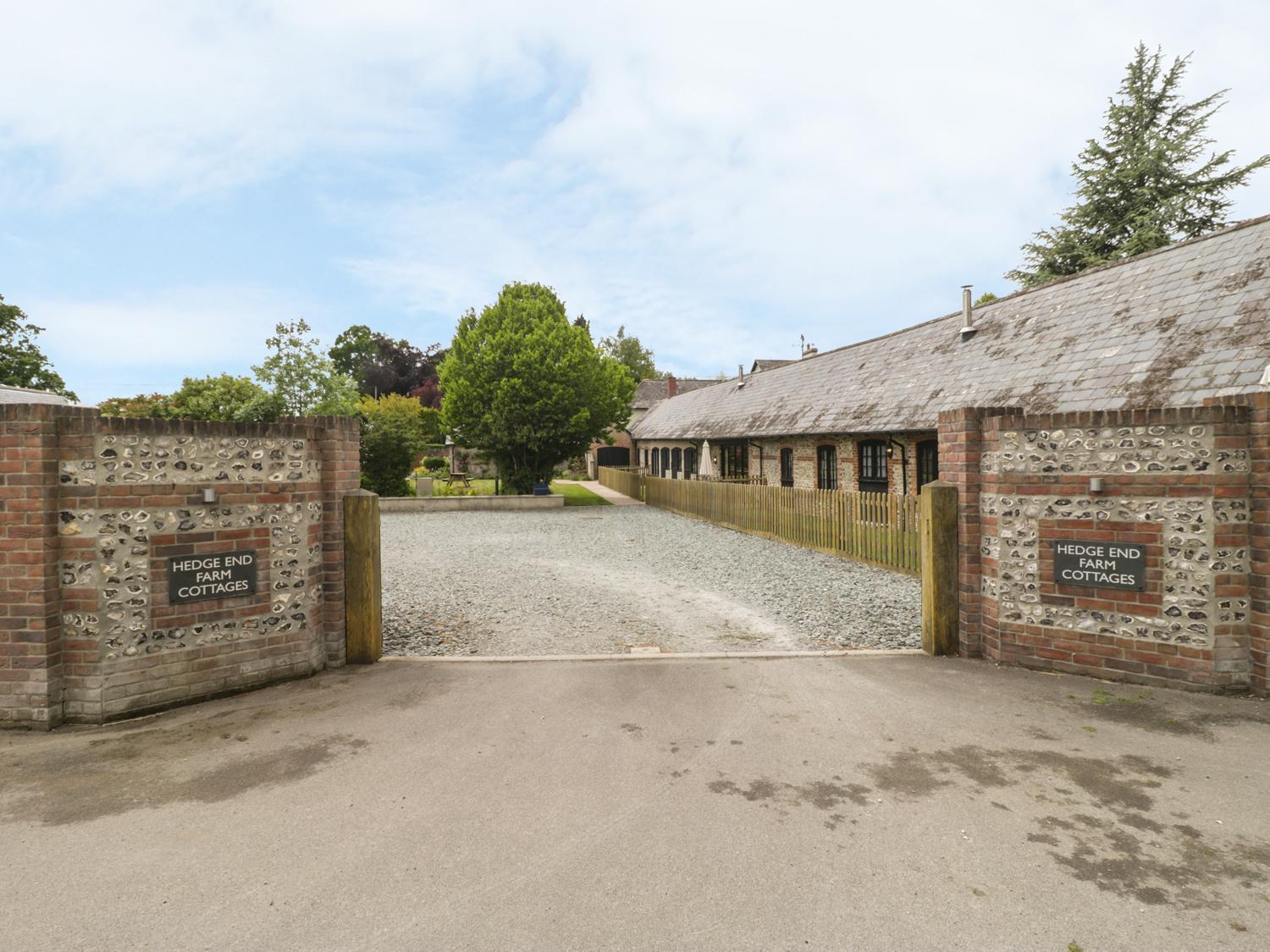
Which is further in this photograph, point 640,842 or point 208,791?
point 208,791

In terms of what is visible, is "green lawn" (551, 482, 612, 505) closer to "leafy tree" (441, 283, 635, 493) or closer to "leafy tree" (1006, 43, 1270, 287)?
"leafy tree" (441, 283, 635, 493)

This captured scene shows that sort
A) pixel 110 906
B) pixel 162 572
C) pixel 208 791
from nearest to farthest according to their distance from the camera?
pixel 110 906 < pixel 208 791 < pixel 162 572

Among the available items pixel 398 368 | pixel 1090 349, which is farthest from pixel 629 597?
pixel 398 368

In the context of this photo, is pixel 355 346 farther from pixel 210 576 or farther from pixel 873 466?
pixel 210 576

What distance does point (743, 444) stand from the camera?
2645 cm

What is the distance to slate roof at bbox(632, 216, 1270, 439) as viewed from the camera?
11516 mm

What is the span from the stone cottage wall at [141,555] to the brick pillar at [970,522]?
6.44 m

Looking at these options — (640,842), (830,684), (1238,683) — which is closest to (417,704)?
(640,842)

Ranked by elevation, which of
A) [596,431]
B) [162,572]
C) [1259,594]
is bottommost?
[1259,594]

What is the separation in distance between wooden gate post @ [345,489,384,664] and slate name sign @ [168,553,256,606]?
96 cm

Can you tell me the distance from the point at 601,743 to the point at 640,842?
1.25 m

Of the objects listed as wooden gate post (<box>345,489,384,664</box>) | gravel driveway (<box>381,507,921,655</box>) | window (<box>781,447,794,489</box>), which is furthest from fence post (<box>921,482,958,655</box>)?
window (<box>781,447,794,489</box>)

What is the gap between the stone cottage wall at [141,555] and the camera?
490 centimetres

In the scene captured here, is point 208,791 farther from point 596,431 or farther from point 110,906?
point 596,431
